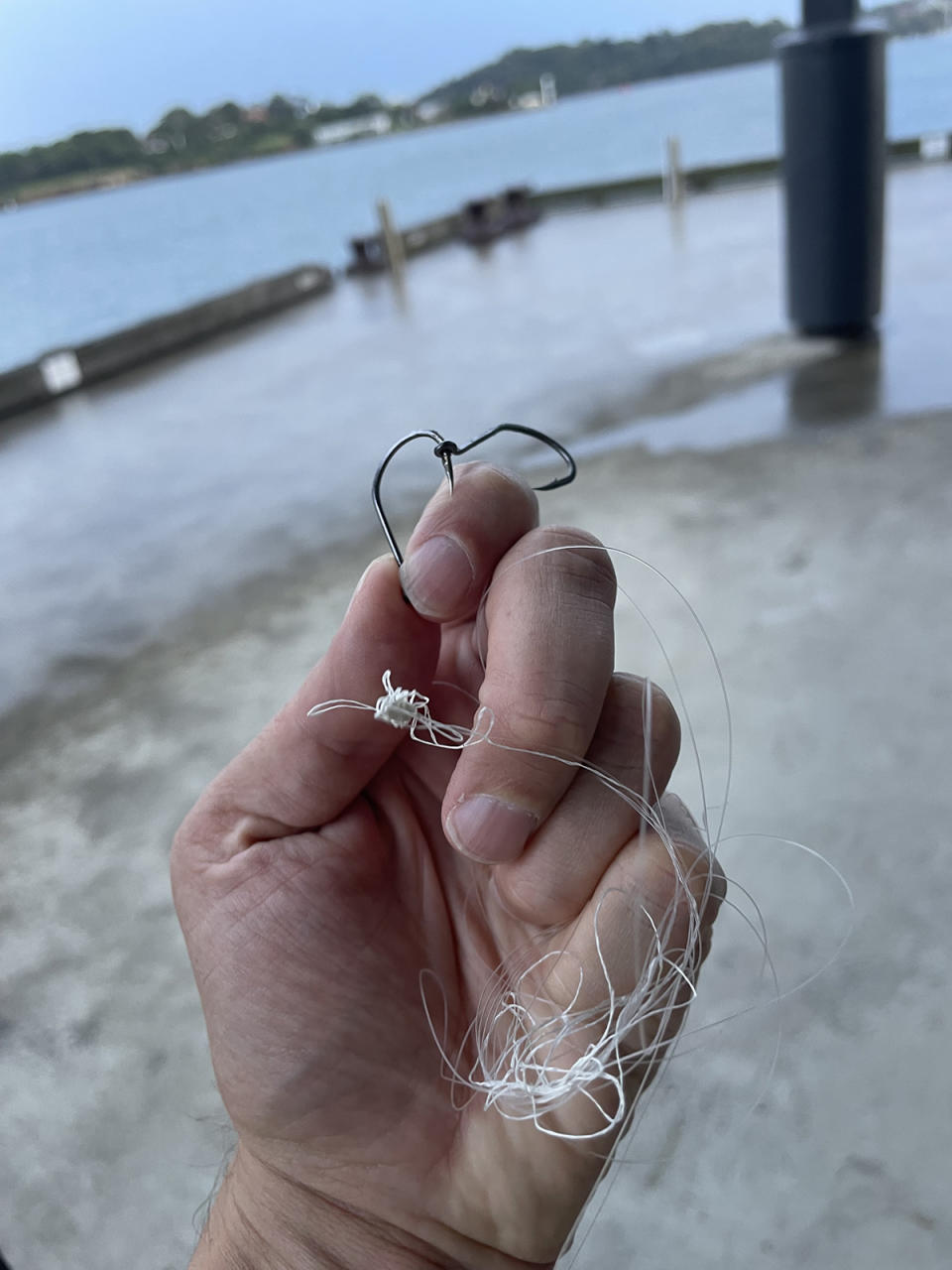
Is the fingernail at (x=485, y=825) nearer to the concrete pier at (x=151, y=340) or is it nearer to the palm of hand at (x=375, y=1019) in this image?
the palm of hand at (x=375, y=1019)

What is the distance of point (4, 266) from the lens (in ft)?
92.0

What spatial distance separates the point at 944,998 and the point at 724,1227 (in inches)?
23.2

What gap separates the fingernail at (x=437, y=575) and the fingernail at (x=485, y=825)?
168 mm

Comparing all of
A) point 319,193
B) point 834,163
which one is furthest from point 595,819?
point 319,193

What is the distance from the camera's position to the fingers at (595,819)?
0.76 m

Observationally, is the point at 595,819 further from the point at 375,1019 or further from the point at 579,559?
the point at 375,1019

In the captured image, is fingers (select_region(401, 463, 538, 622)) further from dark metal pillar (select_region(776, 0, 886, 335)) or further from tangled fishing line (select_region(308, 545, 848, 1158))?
dark metal pillar (select_region(776, 0, 886, 335))

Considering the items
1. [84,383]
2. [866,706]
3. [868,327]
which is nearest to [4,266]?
[84,383]

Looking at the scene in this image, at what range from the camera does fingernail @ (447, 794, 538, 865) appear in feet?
2.41

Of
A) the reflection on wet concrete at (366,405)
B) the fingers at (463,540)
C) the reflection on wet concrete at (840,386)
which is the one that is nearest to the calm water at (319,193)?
the reflection on wet concrete at (366,405)

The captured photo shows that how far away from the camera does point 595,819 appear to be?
2.50 ft

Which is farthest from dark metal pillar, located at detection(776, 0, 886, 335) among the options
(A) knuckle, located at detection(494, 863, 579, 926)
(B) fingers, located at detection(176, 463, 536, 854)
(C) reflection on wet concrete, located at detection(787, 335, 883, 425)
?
(A) knuckle, located at detection(494, 863, 579, 926)

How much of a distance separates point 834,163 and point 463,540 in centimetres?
497

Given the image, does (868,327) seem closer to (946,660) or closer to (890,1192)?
(946,660)
